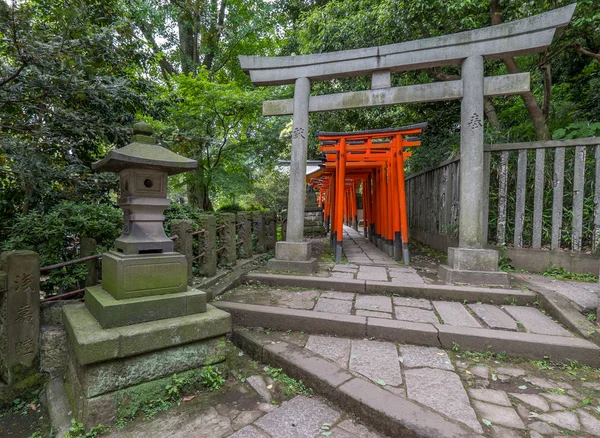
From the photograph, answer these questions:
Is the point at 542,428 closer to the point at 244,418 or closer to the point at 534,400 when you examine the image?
the point at 534,400

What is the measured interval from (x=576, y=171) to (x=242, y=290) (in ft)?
19.6

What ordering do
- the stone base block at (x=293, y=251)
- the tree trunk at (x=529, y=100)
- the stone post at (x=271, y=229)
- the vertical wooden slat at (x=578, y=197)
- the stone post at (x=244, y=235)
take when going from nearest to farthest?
1. the vertical wooden slat at (x=578, y=197)
2. the stone base block at (x=293, y=251)
3. the stone post at (x=244, y=235)
4. the tree trunk at (x=529, y=100)
5. the stone post at (x=271, y=229)

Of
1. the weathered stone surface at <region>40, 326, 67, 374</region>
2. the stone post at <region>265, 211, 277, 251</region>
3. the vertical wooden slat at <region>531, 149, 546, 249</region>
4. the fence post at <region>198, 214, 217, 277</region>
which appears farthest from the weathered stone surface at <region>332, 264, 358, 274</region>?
the weathered stone surface at <region>40, 326, 67, 374</region>

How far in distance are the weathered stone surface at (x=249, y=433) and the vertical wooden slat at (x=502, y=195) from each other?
18.1ft

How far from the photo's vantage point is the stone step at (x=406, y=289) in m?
3.87

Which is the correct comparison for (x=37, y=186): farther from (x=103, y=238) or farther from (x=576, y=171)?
(x=576, y=171)

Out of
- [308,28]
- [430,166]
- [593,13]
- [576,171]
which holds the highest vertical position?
[308,28]

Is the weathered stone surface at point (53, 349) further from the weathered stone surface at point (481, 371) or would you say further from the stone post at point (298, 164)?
the weathered stone surface at point (481, 371)

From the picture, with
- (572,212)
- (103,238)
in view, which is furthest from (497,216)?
(103,238)

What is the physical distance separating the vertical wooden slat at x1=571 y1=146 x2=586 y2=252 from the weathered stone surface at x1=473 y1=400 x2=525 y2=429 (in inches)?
174

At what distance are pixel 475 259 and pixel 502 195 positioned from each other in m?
1.90

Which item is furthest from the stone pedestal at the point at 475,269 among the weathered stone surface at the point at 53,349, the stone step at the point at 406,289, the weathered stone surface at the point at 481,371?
the weathered stone surface at the point at 53,349

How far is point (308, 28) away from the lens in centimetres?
816

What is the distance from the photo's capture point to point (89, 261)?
3.18 metres
